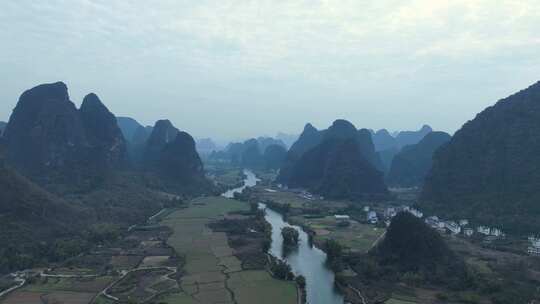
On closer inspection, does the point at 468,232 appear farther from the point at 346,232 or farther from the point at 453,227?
the point at 346,232

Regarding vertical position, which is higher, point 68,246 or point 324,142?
point 324,142

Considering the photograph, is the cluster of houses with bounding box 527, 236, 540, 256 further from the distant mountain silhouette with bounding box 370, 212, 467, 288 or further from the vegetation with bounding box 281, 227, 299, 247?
the vegetation with bounding box 281, 227, 299, 247

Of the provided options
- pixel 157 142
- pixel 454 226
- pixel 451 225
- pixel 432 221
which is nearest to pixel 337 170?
pixel 432 221

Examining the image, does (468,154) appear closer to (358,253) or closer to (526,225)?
(526,225)

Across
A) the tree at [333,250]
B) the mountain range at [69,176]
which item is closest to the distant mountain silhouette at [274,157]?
the mountain range at [69,176]

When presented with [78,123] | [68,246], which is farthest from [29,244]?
[78,123]
